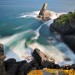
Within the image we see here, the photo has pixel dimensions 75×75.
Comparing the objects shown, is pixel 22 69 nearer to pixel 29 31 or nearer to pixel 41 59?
pixel 41 59

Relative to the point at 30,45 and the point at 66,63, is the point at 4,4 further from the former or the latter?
the point at 66,63

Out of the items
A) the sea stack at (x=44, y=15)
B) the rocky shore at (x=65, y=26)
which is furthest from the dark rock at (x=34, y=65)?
the sea stack at (x=44, y=15)

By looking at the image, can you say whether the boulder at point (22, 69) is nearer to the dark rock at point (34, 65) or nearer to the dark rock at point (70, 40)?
the dark rock at point (34, 65)

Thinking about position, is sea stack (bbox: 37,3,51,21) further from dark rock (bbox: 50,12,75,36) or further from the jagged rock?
the jagged rock

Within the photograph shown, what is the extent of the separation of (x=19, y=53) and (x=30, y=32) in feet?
2.78

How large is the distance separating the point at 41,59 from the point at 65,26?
6.15ft

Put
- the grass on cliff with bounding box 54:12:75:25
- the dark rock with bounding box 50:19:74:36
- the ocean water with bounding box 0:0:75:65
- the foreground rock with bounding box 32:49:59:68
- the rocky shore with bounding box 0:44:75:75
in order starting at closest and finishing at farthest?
the rocky shore with bounding box 0:44:75:75 → the foreground rock with bounding box 32:49:59:68 → the ocean water with bounding box 0:0:75:65 → the dark rock with bounding box 50:19:74:36 → the grass on cliff with bounding box 54:12:75:25

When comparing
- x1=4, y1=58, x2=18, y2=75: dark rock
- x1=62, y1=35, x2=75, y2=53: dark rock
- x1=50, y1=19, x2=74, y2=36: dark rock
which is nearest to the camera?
x1=4, y1=58, x2=18, y2=75: dark rock

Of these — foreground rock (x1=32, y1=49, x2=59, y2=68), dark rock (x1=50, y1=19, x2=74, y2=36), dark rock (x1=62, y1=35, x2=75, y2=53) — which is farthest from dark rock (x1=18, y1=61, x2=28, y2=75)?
dark rock (x1=50, y1=19, x2=74, y2=36)

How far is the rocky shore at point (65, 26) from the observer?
254 inches

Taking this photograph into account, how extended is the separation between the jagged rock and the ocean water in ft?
0.48

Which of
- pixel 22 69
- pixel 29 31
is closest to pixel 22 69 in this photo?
pixel 22 69

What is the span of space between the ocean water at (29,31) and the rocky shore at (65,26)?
130mm

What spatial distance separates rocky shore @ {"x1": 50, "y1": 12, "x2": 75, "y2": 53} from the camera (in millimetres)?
6457
